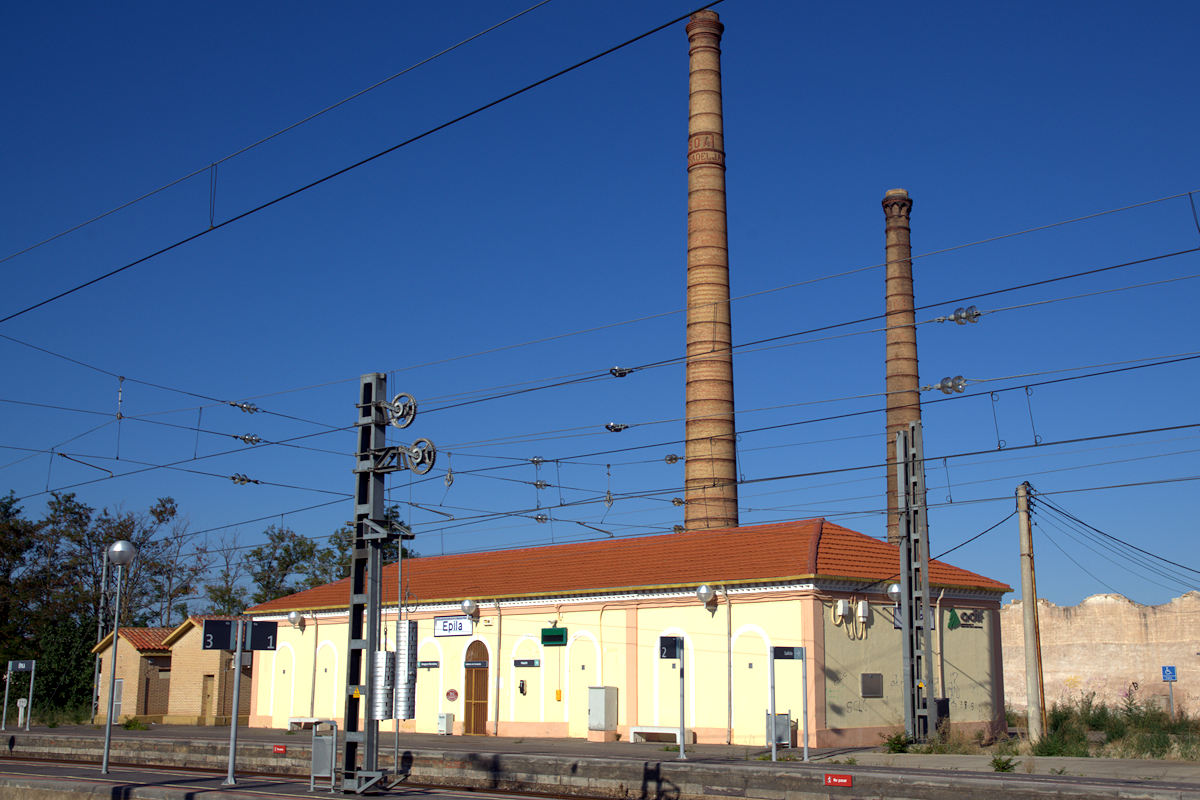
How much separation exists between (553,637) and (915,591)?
10675mm

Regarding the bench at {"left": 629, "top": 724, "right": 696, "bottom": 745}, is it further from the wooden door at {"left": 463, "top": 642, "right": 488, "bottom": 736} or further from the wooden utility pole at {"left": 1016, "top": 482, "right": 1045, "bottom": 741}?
the wooden utility pole at {"left": 1016, "top": 482, "right": 1045, "bottom": 741}

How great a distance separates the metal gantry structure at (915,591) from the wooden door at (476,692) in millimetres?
13130

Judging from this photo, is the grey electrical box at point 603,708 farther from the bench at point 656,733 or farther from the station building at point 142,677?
the station building at point 142,677

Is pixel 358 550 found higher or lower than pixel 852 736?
higher

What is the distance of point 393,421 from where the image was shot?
57.2ft

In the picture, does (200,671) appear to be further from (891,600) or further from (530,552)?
(891,600)

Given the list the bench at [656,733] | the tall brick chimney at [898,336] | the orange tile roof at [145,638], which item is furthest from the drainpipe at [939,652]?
the orange tile roof at [145,638]

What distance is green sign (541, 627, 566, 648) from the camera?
A: 31531 millimetres

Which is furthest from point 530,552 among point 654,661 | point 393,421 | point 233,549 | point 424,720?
point 233,549

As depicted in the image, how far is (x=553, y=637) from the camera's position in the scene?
31719mm

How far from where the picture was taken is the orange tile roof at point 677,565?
28.0 metres

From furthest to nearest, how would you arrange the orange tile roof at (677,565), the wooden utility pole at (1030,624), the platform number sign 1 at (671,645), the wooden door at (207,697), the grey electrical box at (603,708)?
the wooden door at (207,697), the grey electrical box at (603,708), the orange tile roof at (677,565), the wooden utility pole at (1030,624), the platform number sign 1 at (671,645)

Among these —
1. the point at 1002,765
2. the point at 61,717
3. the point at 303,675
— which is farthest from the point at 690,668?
the point at 61,717

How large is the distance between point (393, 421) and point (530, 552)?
66.3 ft
